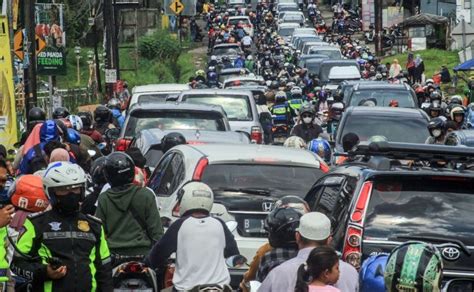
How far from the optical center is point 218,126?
19.1 m

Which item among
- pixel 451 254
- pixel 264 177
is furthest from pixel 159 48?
pixel 451 254

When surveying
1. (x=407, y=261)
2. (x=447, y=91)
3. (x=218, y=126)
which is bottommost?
(x=447, y=91)

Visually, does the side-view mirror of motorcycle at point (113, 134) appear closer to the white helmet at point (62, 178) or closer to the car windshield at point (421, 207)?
the car windshield at point (421, 207)

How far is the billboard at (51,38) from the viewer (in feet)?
108

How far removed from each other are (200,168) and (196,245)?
297 centimetres

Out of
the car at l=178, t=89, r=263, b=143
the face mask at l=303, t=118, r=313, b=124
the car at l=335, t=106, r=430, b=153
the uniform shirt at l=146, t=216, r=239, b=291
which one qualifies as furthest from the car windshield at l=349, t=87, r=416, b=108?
the uniform shirt at l=146, t=216, r=239, b=291

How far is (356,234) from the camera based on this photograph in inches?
375

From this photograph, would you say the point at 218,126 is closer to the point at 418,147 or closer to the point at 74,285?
the point at 418,147

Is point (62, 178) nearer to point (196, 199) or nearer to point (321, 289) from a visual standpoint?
point (196, 199)

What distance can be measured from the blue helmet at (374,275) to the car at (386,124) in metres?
12.0

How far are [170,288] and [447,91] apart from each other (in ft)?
130

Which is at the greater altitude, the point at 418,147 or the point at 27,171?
the point at 418,147

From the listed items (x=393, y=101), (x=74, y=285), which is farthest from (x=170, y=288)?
(x=393, y=101)

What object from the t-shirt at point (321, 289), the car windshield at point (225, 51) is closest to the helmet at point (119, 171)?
the t-shirt at point (321, 289)
